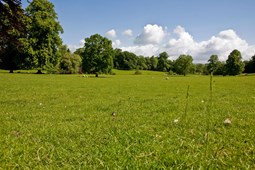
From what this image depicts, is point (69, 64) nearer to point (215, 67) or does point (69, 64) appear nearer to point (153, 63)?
point (215, 67)

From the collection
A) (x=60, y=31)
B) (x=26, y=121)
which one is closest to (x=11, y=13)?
(x=26, y=121)

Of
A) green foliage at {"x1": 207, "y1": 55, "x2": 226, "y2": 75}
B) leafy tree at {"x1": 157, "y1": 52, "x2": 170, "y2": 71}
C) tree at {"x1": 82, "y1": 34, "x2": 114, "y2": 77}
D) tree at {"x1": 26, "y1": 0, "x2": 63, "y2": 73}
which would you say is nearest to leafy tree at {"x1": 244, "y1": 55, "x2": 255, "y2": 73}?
leafy tree at {"x1": 157, "y1": 52, "x2": 170, "y2": 71}

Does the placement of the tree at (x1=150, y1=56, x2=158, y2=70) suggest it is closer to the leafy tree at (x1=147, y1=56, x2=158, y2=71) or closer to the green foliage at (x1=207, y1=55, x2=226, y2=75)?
the leafy tree at (x1=147, y1=56, x2=158, y2=71)

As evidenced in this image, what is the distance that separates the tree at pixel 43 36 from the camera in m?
60.8

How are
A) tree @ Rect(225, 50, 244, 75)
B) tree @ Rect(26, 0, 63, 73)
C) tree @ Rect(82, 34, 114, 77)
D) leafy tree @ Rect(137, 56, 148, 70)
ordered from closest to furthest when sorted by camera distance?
tree @ Rect(26, 0, 63, 73) < tree @ Rect(82, 34, 114, 77) < tree @ Rect(225, 50, 244, 75) < leafy tree @ Rect(137, 56, 148, 70)

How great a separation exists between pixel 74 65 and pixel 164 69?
82.4m

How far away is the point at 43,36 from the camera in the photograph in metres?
63.6

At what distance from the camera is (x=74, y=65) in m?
96.8

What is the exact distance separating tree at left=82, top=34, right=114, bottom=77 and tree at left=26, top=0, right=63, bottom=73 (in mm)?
9167

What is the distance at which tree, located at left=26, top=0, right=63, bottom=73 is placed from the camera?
60.8 metres

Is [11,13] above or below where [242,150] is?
above

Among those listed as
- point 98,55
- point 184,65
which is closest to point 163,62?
point 184,65

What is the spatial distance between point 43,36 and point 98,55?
16.0m

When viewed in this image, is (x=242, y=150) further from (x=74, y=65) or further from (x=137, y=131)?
(x=74, y=65)
